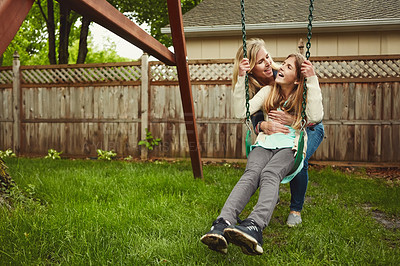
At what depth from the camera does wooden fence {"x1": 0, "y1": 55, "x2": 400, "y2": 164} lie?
20.8 feet

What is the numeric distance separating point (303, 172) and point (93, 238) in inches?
63.6

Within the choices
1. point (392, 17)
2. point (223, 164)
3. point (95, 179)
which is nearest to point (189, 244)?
point (95, 179)

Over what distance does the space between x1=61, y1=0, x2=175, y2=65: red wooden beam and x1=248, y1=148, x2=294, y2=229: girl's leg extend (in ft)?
4.18

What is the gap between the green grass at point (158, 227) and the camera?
1.94 m

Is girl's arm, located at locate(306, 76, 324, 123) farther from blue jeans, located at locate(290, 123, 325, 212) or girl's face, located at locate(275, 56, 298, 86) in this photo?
blue jeans, located at locate(290, 123, 325, 212)

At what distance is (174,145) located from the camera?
22.6 feet

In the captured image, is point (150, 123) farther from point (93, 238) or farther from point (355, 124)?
point (93, 238)

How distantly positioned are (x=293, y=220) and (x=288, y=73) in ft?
3.69

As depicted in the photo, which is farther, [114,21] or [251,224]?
[114,21]

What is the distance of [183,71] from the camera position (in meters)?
3.51

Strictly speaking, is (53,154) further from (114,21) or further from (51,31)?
(114,21)

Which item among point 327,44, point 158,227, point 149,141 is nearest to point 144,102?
point 149,141

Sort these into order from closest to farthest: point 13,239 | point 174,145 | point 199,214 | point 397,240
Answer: point 13,239
point 397,240
point 199,214
point 174,145

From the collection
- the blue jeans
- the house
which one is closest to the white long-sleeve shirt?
the blue jeans
